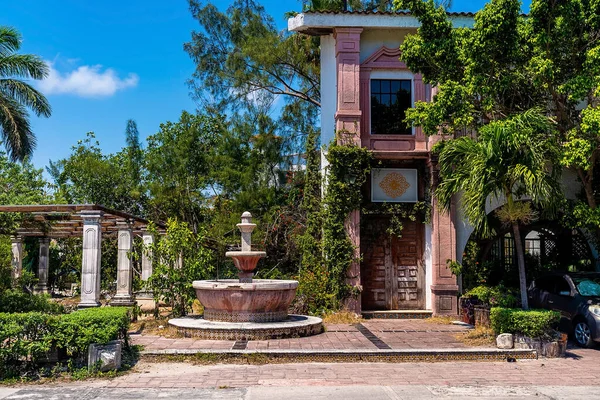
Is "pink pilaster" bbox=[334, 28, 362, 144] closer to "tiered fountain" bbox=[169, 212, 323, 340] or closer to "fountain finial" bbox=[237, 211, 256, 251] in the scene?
"fountain finial" bbox=[237, 211, 256, 251]

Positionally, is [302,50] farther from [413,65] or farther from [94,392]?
[94,392]

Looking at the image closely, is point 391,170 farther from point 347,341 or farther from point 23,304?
point 23,304

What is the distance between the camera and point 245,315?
1361cm

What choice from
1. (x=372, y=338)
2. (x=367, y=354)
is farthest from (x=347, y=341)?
(x=367, y=354)

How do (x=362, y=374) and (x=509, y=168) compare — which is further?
(x=509, y=168)

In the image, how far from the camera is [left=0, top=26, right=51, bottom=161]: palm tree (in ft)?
59.9

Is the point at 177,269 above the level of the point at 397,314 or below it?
above

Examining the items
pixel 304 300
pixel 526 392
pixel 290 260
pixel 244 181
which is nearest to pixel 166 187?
pixel 244 181

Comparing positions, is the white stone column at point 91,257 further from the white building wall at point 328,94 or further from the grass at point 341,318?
the white building wall at point 328,94

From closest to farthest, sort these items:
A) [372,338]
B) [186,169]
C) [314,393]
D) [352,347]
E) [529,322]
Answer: [314,393]
[529,322]
[352,347]
[372,338]
[186,169]

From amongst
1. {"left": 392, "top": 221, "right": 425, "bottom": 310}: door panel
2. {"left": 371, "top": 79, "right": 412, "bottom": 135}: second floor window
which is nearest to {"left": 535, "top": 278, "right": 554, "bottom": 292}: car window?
{"left": 392, "top": 221, "right": 425, "bottom": 310}: door panel

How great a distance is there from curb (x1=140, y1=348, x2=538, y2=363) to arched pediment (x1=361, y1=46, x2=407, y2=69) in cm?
946

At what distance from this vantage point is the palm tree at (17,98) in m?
18.2

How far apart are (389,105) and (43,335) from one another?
12.0 meters
